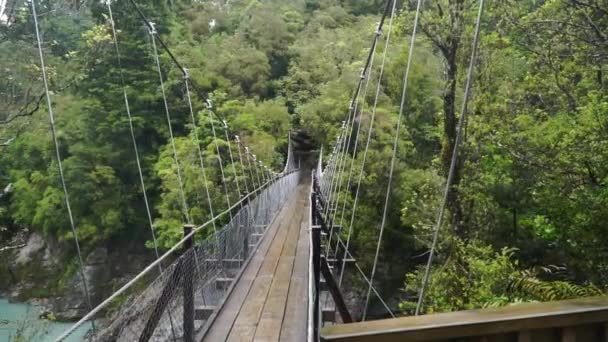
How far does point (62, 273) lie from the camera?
42.5ft

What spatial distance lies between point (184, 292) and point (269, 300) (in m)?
1.04

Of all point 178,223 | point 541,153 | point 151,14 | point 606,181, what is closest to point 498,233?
point 541,153

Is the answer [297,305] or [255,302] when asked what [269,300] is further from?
[297,305]

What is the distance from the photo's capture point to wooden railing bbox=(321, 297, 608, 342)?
2.54 ft

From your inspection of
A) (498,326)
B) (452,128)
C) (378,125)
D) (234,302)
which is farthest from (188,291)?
(378,125)

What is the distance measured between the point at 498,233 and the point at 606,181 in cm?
315

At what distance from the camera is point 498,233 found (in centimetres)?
Result: 659

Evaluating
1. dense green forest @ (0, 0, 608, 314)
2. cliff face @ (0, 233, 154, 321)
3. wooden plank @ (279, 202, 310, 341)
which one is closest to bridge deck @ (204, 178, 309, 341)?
wooden plank @ (279, 202, 310, 341)

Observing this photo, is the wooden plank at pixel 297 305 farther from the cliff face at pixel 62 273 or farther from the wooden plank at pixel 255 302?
the cliff face at pixel 62 273

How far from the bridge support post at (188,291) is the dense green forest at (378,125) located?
1639 millimetres

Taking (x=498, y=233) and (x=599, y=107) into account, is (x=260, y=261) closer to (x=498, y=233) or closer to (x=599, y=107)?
(x=599, y=107)

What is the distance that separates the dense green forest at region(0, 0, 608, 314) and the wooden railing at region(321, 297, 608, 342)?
1.53 meters

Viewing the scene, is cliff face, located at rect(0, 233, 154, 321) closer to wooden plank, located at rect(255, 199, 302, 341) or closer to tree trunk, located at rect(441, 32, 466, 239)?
wooden plank, located at rect(255, 199, 302, 341)

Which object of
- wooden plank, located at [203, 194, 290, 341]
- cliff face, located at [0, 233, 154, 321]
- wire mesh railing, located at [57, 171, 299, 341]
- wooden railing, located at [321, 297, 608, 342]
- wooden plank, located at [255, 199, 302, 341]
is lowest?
cliff face, located at [0, 233, 154, 321]
